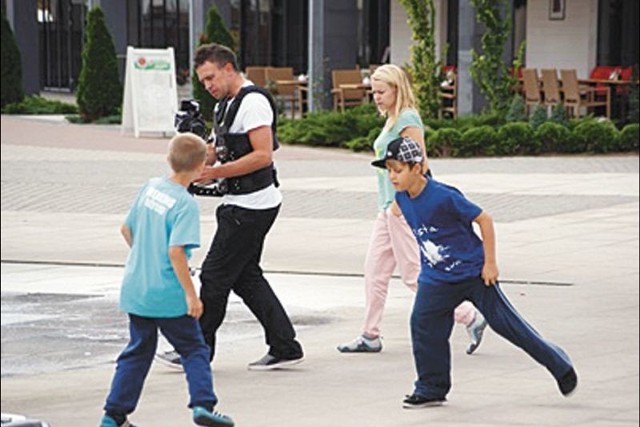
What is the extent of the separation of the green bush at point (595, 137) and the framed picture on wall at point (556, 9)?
331 inches

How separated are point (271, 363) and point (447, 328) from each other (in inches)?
49.9

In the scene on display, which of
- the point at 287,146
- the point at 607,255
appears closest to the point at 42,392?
the point at 607,255

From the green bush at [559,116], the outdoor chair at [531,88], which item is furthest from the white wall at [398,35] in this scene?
the green bush at [559,116]

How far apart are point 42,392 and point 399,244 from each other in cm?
231

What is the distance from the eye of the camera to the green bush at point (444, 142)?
76.8 feet

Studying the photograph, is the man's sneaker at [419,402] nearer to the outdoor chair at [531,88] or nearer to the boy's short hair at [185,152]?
the boy's short hair at [185,152]

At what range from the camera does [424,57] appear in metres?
26.5

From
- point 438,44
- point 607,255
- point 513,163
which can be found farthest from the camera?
point 438,44

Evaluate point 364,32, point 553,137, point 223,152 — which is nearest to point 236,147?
point 223,152

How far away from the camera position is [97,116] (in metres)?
29.2

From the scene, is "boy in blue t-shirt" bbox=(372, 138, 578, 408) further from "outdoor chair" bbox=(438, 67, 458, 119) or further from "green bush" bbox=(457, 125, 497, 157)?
"outdoor chair" bbox=(438, 67, 458, 119)

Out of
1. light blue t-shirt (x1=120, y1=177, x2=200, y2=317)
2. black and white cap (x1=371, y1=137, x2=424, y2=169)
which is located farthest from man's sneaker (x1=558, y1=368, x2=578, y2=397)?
light blue t-shirt (x1=120, y1=177, x2=200, y2=317)

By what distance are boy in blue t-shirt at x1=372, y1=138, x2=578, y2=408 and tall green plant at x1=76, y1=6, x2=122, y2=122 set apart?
20.6 metres

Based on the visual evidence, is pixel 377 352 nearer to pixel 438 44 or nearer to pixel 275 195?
pixel 275 195
